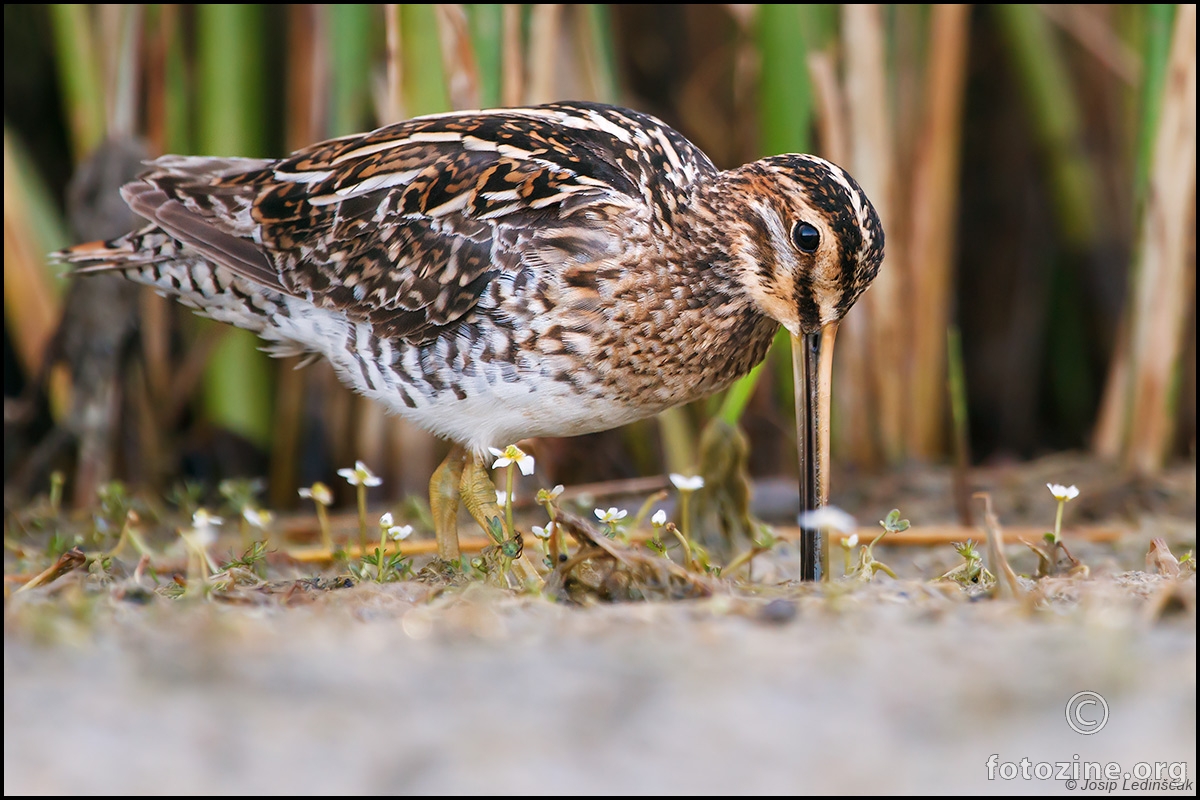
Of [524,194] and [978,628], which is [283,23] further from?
[978,628]

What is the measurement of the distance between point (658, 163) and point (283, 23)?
2188mm

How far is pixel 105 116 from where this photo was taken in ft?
15.9

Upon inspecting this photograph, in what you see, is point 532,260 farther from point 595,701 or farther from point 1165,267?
point 1165,267

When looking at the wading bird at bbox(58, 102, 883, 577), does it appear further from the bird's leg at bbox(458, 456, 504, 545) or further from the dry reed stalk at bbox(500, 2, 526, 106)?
the dry reed stalk at bbox(500, 2, 526, 106)

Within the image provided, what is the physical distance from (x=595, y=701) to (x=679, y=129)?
164 inches

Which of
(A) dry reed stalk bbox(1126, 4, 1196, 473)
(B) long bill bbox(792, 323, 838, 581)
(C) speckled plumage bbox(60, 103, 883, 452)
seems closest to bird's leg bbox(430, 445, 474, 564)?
(C) speckled plumage bbox(60, 103, 883, 452)

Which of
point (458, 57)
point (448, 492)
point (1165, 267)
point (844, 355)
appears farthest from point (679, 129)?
point (448, 492)

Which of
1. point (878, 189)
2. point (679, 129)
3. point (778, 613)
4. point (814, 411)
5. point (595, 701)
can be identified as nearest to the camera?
point (595, 701)

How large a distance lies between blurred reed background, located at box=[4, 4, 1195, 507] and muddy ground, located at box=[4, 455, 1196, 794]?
8.13ft

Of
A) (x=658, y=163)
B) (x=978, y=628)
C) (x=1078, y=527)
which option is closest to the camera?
(x=978, y=628)

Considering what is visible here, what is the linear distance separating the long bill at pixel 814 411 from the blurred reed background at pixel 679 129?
0.87 meters

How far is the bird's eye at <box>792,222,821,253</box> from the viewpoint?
3488 millimetres

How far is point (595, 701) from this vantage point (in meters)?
1.83

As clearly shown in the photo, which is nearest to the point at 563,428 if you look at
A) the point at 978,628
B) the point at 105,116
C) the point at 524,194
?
the point at 524,194
